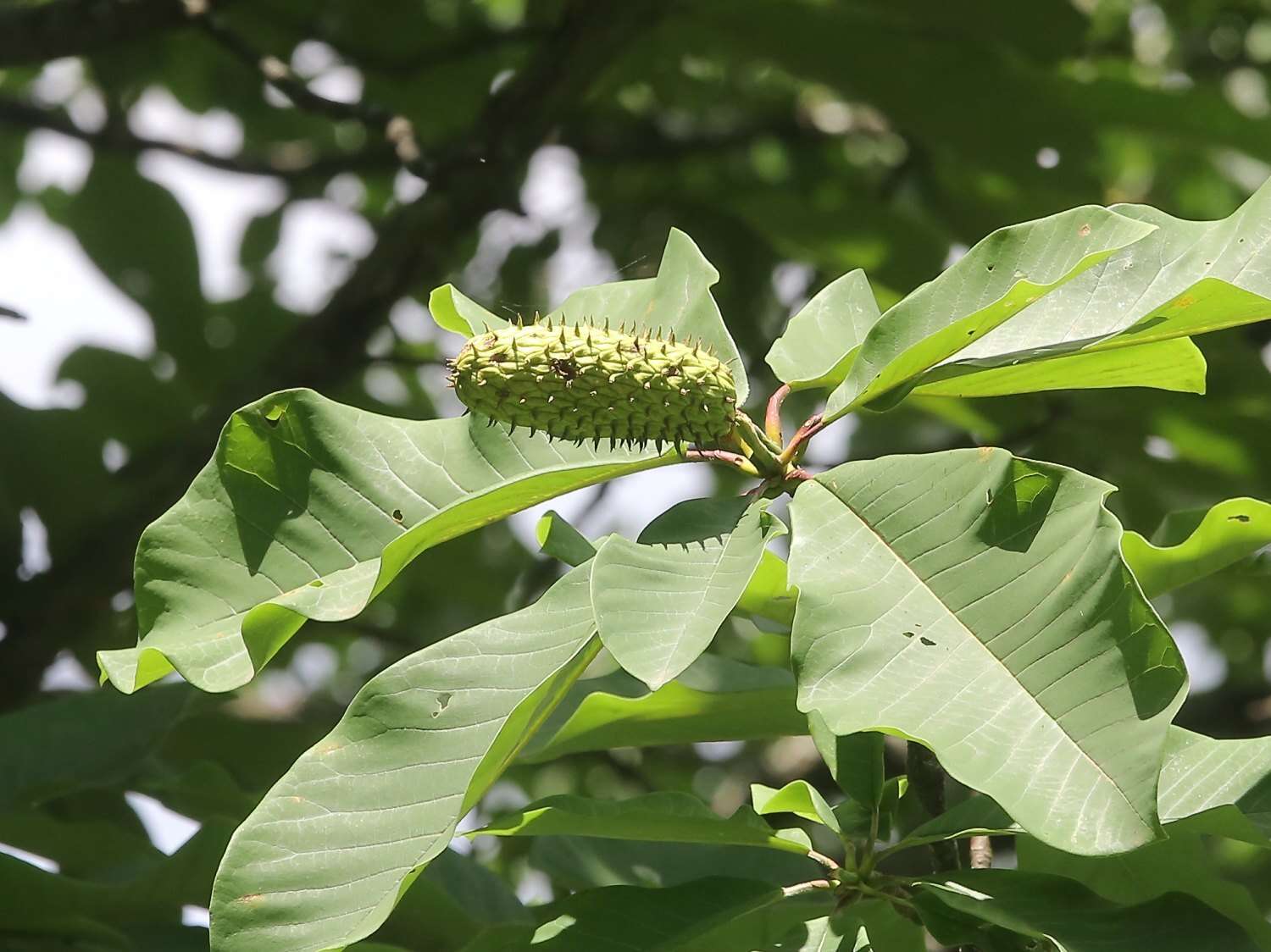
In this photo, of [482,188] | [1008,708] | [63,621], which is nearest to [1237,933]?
[1008,708]

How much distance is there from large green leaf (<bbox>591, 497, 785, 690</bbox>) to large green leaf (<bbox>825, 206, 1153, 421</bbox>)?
142 millimetres

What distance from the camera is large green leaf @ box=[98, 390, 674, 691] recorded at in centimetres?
121

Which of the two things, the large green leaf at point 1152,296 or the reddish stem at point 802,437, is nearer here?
the large green leaf at point 1152,296

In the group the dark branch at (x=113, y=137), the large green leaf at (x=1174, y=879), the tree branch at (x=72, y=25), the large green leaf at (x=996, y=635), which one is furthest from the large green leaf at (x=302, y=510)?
the dark branch at (x=113, y=137)

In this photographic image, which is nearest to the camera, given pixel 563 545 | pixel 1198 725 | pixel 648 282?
pixel 563 545

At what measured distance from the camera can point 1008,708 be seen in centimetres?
103

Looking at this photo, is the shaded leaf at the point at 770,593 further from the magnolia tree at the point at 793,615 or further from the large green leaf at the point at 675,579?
the large green leaf at the point at 675,579

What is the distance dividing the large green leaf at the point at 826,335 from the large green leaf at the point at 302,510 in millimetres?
169

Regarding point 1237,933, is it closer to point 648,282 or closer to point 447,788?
point 447,788

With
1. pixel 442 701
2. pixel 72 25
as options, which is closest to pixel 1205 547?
pixel 442 701

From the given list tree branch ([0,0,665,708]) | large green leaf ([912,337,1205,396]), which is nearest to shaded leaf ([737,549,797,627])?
large green leaf ([912,337,1205,396])

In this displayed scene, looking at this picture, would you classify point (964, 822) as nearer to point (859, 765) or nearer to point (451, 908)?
point (859, 765)

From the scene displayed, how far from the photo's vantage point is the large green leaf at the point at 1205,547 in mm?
1279

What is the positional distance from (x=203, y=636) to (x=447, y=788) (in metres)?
0.27
